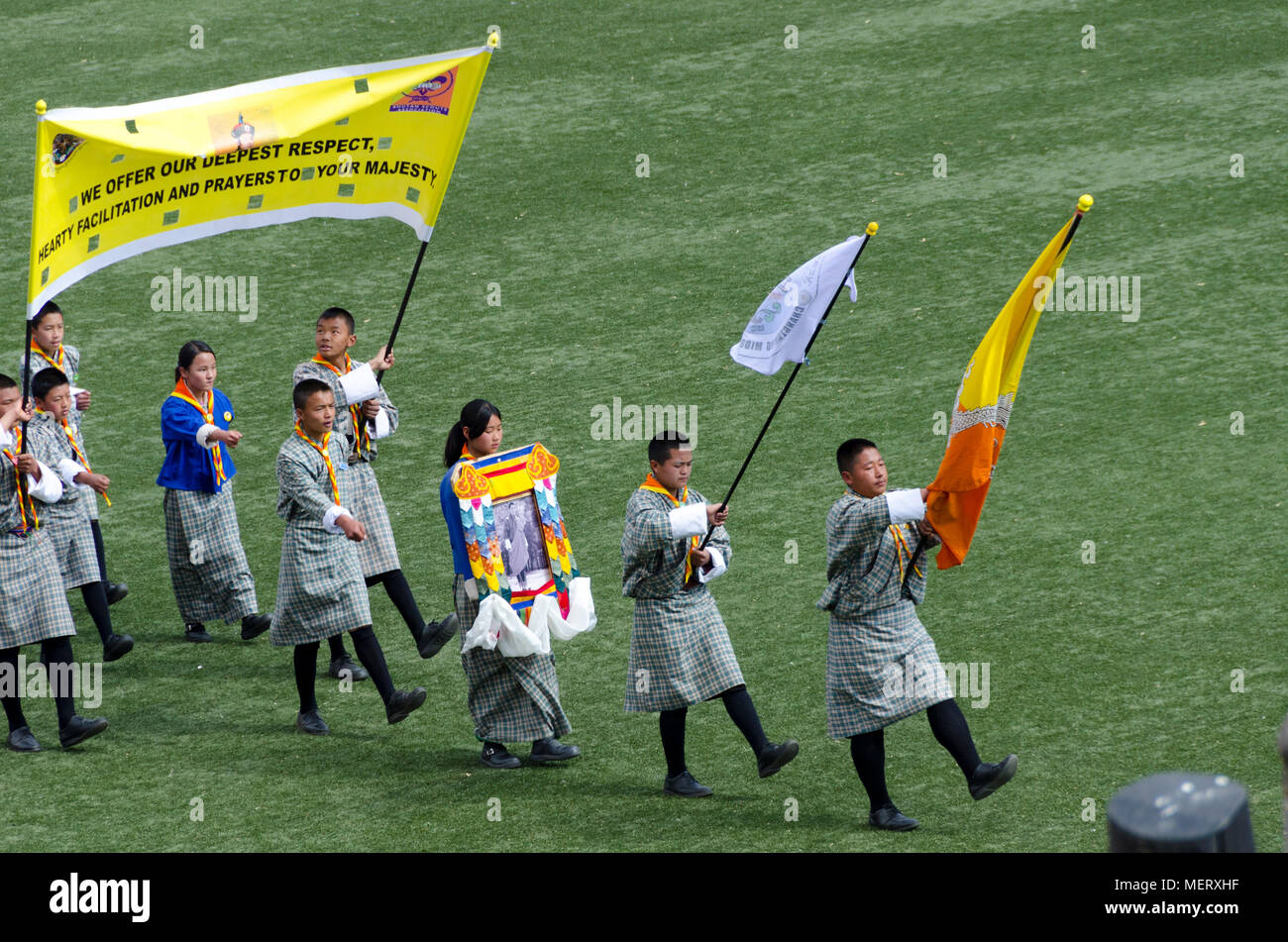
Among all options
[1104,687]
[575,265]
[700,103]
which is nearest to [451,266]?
[575,265]

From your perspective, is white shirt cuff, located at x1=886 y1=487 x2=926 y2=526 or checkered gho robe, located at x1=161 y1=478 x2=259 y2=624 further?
checkered gho robe, located at x1=161 y1=478 x2=259 y2=624

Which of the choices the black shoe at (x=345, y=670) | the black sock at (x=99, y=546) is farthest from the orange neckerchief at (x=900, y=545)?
the black sock at (x=99, y=546)

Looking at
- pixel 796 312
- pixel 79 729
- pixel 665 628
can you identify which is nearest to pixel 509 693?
pixel 665 628

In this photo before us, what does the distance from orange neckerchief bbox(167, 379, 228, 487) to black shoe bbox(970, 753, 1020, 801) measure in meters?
4.15

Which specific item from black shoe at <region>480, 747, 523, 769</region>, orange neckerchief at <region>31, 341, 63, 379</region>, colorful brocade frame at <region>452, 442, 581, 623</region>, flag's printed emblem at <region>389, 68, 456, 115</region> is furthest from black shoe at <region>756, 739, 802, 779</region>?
orange neckerchief at <region>31, 341, 63, 379</region>

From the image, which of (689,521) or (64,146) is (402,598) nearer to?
(689,521)

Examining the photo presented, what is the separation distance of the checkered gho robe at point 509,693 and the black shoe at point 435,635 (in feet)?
3.07

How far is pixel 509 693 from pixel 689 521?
1163mm

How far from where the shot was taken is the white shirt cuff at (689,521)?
6.58 m

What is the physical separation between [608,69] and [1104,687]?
9.76 m

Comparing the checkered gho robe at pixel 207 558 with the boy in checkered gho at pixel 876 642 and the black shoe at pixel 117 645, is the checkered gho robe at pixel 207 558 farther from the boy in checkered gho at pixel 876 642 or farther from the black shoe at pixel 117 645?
the boy in checkered gho at pixel 876 642

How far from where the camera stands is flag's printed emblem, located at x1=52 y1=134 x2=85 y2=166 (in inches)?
275

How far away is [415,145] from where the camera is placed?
24.9 feet

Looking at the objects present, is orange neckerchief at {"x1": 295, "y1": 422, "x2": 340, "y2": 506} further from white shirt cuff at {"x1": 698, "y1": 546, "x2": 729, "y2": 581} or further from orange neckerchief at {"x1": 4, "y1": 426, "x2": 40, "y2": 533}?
white shirt cuff at {"x1": 698, "y1": 546, "x2": 729, "y2": 581}
